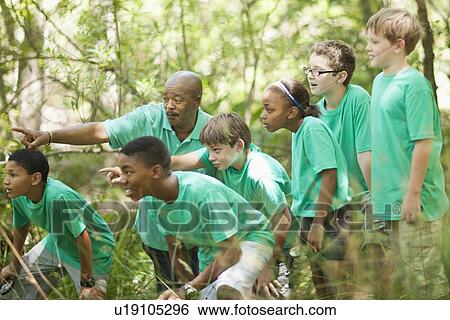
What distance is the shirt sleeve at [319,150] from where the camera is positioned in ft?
14.5

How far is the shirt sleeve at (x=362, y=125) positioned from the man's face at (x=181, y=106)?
676 mm

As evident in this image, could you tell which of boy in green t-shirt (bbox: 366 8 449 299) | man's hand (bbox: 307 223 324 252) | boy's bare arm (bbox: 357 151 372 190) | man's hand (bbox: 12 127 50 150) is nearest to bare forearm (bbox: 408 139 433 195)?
boy in green t-shirt (bbox: 366 8 449 299)

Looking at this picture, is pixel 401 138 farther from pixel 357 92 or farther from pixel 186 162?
pixel 186 162

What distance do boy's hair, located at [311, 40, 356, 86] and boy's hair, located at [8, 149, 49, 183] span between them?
1.26 m

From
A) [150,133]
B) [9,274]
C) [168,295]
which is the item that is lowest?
[168,295]

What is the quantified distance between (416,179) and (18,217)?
1.73 metres

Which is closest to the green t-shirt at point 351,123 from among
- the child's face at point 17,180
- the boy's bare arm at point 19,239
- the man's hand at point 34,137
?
the man's hand at point 34,137

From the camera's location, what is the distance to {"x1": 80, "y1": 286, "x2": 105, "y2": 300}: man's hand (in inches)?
182

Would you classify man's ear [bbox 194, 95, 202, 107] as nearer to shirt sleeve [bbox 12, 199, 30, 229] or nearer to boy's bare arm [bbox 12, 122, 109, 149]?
boy's bare arm [bbox 12, 122, 109, 149]

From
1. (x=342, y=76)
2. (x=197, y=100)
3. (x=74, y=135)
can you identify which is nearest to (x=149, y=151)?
(x=197, y=100)

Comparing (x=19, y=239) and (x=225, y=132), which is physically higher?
(x=225, y=132)

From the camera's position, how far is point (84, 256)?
4.59 meters
